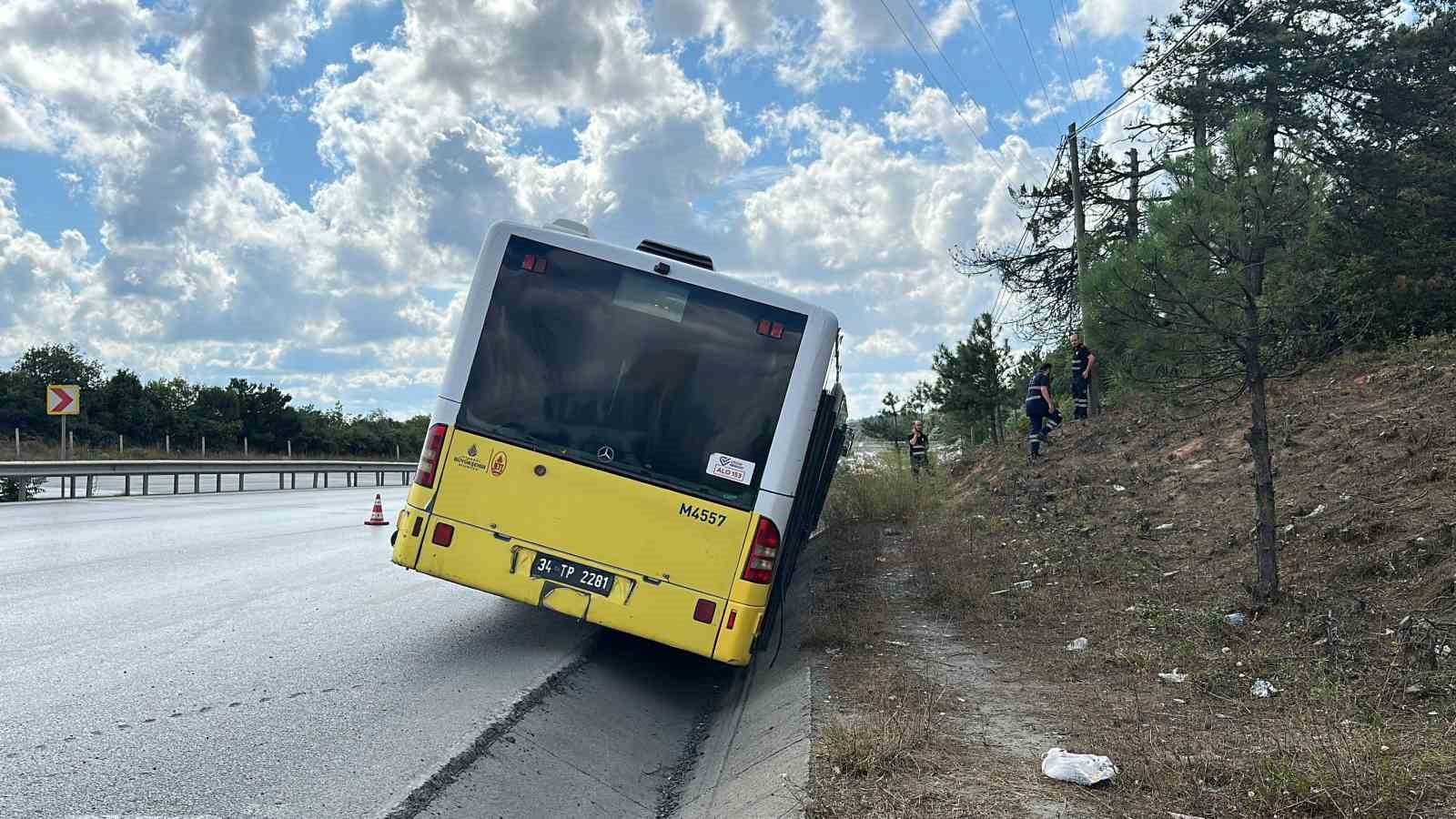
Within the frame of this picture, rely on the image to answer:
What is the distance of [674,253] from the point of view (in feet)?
28.3

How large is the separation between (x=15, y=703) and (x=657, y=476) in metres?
3.79

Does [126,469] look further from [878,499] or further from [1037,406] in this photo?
[1037,406]

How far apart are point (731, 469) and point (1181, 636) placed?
11.1 feet

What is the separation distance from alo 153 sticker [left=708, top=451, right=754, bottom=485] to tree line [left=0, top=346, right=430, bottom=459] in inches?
2190

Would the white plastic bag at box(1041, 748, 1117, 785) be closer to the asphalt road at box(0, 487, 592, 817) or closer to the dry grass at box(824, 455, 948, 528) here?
the asphalt road at box(0, 487, 592, 817)

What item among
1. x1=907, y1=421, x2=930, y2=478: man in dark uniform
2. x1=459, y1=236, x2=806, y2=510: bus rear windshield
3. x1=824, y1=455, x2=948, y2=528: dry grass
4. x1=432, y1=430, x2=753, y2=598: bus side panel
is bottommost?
x1=824, y1=455, x2=948, y2=528: dry grass

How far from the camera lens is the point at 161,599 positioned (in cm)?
905

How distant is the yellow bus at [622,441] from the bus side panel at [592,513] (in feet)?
0.03

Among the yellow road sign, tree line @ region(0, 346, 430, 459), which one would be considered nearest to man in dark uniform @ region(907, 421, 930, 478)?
the yellow road sign

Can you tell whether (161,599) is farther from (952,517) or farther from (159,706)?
(952,517)

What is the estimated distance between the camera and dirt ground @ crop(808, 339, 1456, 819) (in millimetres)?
4531

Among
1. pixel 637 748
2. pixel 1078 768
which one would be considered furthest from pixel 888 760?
pixel 637 748

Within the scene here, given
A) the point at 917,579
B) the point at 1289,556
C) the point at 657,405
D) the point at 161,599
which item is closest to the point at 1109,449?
the point at 917,579

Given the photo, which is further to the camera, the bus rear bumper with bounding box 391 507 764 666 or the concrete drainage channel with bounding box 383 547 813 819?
the bus rear bumper with bounding box 391 507 764 666
